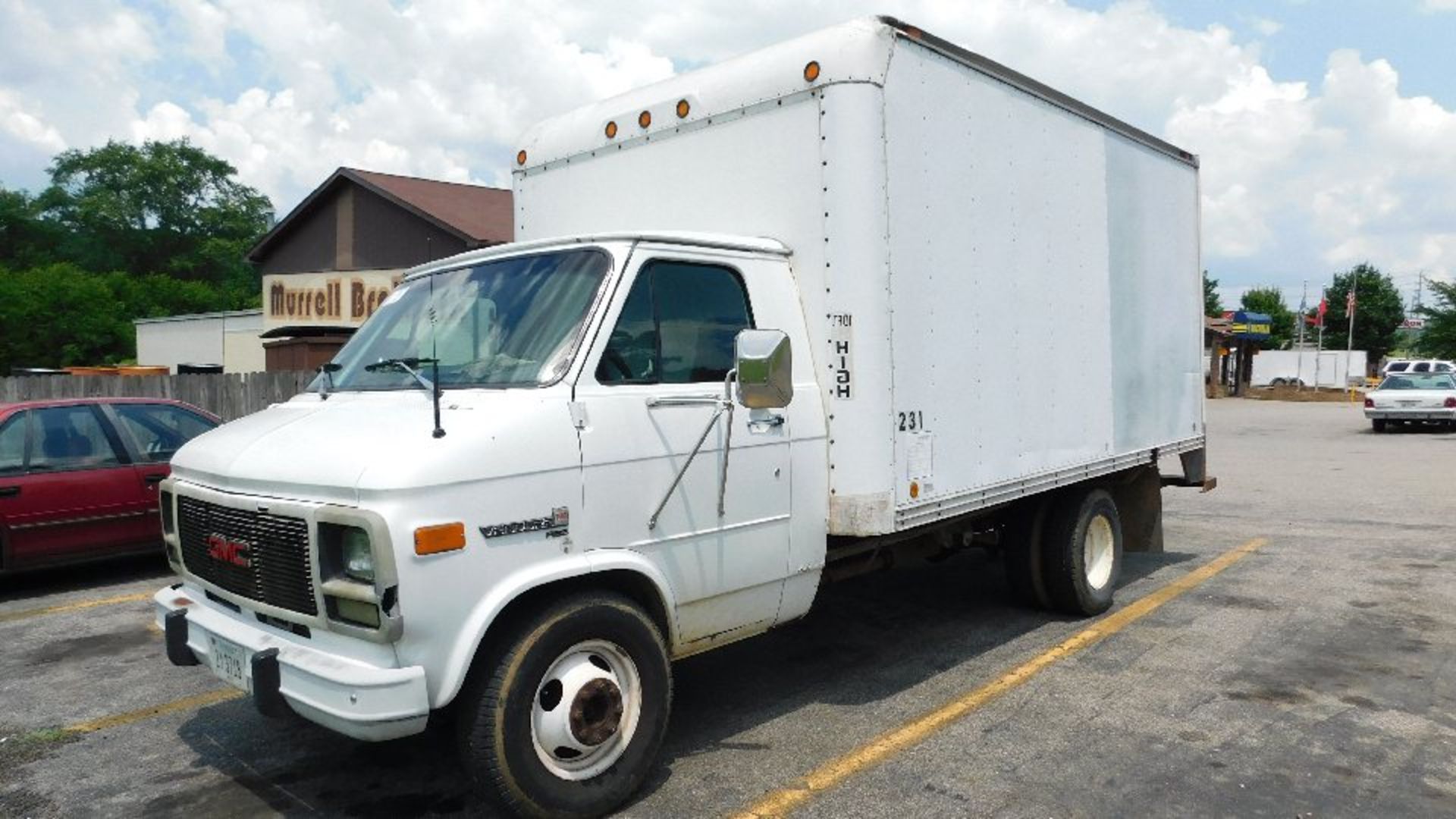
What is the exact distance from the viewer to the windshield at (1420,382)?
23531 mm

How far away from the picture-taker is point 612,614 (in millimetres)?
3711

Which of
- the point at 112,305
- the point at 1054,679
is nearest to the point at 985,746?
the point at 1054,679

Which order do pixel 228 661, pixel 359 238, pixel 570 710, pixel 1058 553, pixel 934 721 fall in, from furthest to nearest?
pixel 359 238
pixel 1058 553
pixel 934 721
pixel 228 661
pixel 570 710

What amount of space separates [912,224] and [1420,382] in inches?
966

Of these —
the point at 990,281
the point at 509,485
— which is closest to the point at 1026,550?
the point at 990,281

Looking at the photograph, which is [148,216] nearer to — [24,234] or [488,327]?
[24,234]

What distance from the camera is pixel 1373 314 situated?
7569 centimetres

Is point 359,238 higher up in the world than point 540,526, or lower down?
higher up

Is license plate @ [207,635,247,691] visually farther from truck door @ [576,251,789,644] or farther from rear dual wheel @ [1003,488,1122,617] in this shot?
rear dual wheel @ [1003,488,1122,617]

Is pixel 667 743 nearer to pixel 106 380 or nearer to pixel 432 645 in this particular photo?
pixel 432 645

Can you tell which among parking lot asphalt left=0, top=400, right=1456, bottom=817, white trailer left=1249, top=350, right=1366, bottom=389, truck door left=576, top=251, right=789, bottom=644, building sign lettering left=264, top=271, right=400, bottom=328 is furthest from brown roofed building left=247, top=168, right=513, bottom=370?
white trailer left=1249, top=350, right=1366, bottom=389

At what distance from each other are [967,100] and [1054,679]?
3082 millimetres

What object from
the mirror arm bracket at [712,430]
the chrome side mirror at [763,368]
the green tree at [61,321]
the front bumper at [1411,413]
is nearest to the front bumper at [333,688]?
the mirror arm bracket at [712,430]

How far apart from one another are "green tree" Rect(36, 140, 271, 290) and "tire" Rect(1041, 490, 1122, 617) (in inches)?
2644
